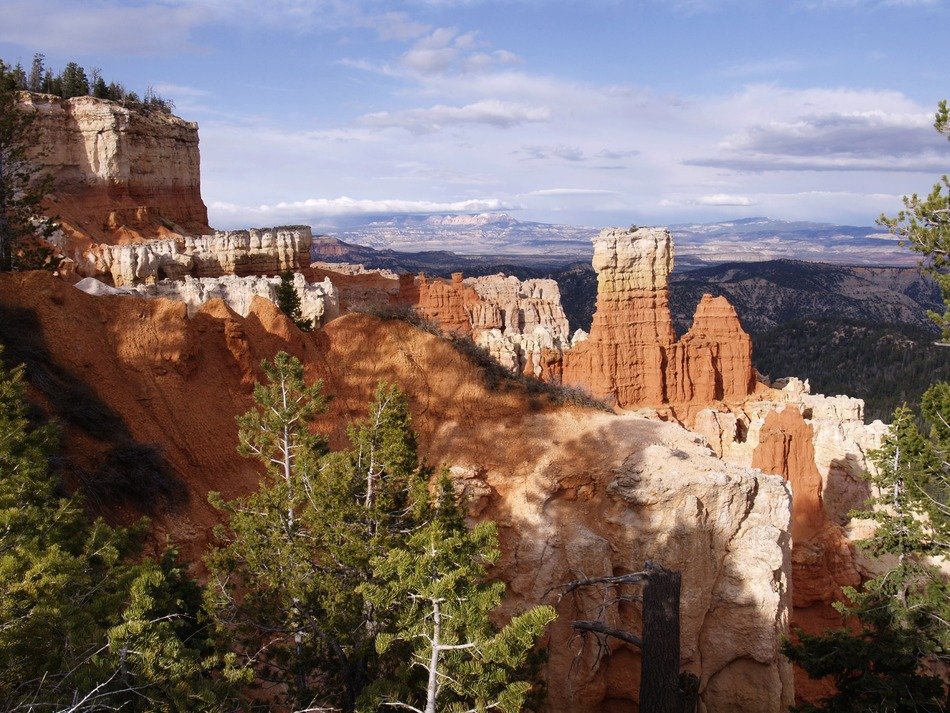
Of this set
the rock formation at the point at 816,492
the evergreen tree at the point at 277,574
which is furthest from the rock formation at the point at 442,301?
the evergreen tree at the point at 277,574

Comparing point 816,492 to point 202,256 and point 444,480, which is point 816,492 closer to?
point 444,480

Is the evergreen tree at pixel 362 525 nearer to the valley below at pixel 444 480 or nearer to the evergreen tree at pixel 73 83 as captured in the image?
the valley below at pixel 444 480

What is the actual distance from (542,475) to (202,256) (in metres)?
26.8

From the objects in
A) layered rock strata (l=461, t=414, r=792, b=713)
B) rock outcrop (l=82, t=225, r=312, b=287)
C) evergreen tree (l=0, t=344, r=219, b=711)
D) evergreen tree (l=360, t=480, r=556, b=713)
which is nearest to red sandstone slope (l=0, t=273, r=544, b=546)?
layered rock strata (l=461, t=414, r=792, b=713)

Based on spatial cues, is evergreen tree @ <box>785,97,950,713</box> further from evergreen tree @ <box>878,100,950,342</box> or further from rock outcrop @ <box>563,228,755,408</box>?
rock outcrop @ <box>563,228,755,408</box>

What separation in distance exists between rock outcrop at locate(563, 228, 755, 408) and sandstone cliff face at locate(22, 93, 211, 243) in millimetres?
26304

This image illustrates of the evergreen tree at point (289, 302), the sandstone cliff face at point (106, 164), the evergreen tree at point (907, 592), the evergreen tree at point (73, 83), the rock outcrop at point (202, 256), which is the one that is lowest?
the evergreen tree at point (907, 592)

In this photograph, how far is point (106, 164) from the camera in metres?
40.2

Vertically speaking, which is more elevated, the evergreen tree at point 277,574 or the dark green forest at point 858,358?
the evergreen tree at point 277,574

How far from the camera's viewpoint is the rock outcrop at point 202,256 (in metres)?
30.8

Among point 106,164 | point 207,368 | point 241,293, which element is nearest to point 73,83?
point 106,164

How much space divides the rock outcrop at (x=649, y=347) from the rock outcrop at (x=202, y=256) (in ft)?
60.1

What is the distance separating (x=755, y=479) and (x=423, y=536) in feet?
27.5

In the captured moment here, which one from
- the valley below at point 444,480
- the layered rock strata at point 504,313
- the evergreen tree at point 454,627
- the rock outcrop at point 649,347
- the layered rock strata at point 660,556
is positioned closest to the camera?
the evergreen tree at point 454,627
